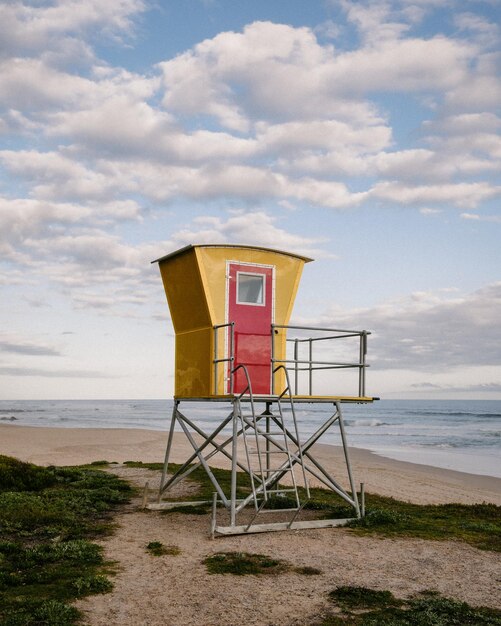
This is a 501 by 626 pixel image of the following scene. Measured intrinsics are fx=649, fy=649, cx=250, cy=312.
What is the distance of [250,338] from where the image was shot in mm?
14812

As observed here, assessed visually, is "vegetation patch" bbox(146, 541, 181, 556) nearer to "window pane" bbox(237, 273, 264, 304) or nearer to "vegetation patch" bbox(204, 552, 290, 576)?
"vegetation patch" bbox(204, 552, 290, 576)

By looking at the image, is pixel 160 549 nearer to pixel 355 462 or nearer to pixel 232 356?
pixel 232 356

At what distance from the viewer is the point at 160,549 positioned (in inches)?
463

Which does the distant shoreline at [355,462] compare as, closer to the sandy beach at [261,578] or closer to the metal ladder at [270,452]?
the metal ladder at [270,452]

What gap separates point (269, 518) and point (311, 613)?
6424 millimetres

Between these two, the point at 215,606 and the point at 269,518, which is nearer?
the point at 215,606

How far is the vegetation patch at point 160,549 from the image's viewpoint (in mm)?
11492

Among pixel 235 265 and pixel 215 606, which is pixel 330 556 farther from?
pixel 235 265

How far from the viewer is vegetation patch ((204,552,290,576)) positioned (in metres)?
10.3

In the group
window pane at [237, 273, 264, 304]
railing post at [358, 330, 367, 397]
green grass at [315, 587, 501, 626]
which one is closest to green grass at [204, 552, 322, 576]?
green grass at [315, 587, 501, 626]

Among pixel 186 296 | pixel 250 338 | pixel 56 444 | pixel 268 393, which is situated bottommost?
pixel 56 444

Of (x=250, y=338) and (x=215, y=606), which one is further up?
(x=250, y=338)

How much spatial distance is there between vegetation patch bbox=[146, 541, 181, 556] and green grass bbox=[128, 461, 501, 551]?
367 cm

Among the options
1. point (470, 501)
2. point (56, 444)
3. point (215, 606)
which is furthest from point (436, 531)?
point (56, 444)
